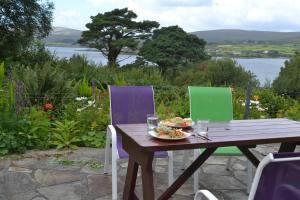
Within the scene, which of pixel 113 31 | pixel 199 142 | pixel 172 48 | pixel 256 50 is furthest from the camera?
pixel 172 48

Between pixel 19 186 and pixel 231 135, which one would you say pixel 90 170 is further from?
pixel 231 135

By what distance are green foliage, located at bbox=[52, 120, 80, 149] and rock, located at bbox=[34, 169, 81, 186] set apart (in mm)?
767

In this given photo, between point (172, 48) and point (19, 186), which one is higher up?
point (172, 48)

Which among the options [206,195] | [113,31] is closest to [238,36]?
[113,31]

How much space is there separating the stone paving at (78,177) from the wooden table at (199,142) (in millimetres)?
499

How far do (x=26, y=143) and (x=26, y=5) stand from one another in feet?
28.9

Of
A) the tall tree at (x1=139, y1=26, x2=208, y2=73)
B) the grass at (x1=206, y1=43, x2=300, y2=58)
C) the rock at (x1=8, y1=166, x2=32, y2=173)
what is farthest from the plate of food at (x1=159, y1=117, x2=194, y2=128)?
the tall tree at (x1=139, y1=26, x2=208, y2=73)

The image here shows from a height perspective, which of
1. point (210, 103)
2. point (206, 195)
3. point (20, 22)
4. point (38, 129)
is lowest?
point (38, 129)

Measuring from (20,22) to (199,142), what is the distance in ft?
36.3

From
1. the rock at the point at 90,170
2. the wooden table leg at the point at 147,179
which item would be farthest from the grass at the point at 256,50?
the wooden table leg at the point at 147,179

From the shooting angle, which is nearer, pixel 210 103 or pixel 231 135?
pixel 231 135

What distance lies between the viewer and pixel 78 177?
3824mm

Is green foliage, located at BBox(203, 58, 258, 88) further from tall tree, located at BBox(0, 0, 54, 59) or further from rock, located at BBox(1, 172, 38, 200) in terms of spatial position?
rock, located at BBox(1, 172, 38, 200)

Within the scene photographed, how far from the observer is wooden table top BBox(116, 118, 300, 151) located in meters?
2.55
